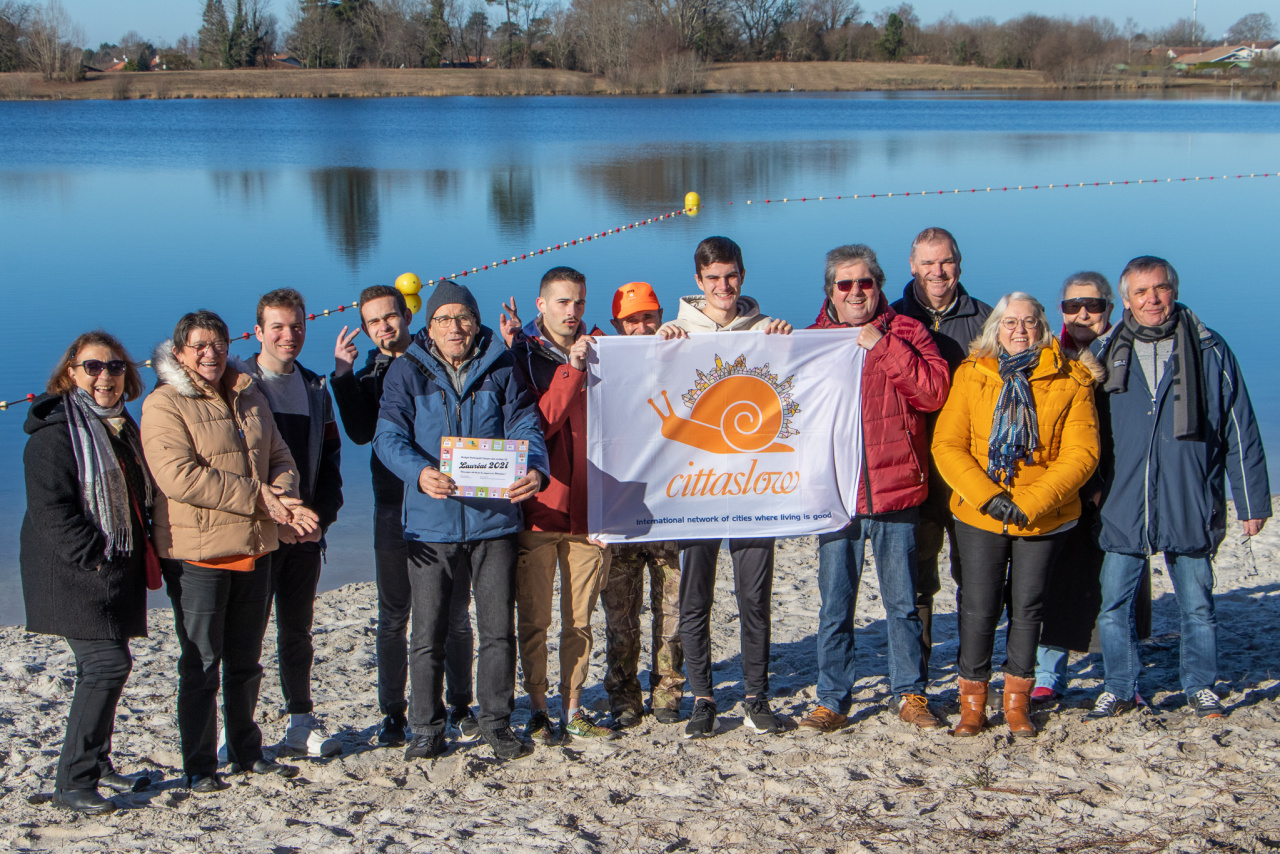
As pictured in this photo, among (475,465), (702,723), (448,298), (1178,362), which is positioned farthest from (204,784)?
(1178,362)

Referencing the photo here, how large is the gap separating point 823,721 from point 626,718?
2.91 feet

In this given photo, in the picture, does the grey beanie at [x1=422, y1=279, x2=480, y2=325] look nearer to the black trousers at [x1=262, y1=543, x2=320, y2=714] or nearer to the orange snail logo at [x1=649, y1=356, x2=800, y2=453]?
the orange snail logo at [x1=649, y1=356, x2=800, y2=453]

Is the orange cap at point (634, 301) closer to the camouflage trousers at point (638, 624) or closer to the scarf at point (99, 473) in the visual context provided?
the camouflage trousers at point (638, 624)

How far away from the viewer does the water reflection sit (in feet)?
67.5

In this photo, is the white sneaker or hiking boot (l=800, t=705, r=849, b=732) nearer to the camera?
the white sneaker

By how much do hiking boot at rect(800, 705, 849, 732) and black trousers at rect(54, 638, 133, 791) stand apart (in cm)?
283

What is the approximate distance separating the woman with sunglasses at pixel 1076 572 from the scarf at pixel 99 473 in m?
3.91

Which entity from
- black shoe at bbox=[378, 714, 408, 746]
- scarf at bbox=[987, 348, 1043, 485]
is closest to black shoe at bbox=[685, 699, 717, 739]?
black shoe at bbox=[378, 714, 408, 746]

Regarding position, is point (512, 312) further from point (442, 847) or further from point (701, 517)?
point (442, 847)

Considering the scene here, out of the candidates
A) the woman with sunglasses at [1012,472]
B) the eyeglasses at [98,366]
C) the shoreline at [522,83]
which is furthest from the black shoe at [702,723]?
the shoreline at [522,83]

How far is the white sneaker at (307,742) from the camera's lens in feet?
15.3

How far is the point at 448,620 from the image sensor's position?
4.59m

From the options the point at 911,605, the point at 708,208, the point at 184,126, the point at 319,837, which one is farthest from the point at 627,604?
the point at 184,126

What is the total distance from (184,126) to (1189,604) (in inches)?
2038
